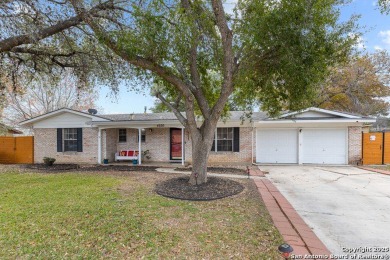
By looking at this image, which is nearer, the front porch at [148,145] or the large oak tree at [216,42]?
the large oak tree at [216,42]

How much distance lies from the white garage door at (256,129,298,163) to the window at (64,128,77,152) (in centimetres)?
1103

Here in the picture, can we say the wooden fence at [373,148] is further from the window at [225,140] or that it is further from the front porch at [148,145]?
the front porch at [148,145]

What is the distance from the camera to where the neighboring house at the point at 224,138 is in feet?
43.5

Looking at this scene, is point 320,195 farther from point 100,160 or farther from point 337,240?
point 100,160

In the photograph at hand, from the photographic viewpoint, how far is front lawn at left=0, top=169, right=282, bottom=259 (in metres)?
3.51

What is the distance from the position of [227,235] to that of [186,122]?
4293 millimetres

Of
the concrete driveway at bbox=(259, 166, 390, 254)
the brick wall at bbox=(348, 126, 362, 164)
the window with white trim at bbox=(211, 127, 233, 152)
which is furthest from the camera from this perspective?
the window with white trim at bbox=(211, 127, 233, 152)

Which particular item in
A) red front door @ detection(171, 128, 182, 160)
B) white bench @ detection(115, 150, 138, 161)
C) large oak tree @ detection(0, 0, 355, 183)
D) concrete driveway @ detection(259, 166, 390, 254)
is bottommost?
concrete driveway @ detection(259, 166, 390, 254)

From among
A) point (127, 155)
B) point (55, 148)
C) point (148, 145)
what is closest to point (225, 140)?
point (148, 145)

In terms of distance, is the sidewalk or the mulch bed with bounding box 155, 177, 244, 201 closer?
the sidewalk

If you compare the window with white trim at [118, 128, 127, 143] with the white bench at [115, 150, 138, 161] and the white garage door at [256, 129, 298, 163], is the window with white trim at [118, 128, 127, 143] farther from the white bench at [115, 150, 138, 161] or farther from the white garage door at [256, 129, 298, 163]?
the white garage door at [256, 129, 298, 163]

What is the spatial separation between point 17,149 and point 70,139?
387cm

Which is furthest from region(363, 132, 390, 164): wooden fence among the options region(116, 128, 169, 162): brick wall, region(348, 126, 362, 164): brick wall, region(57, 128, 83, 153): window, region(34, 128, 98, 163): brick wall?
region(57, 128, 83, 153): window

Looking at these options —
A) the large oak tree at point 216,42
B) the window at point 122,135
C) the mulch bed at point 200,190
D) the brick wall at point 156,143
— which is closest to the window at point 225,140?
the brick wall at point 156,143
